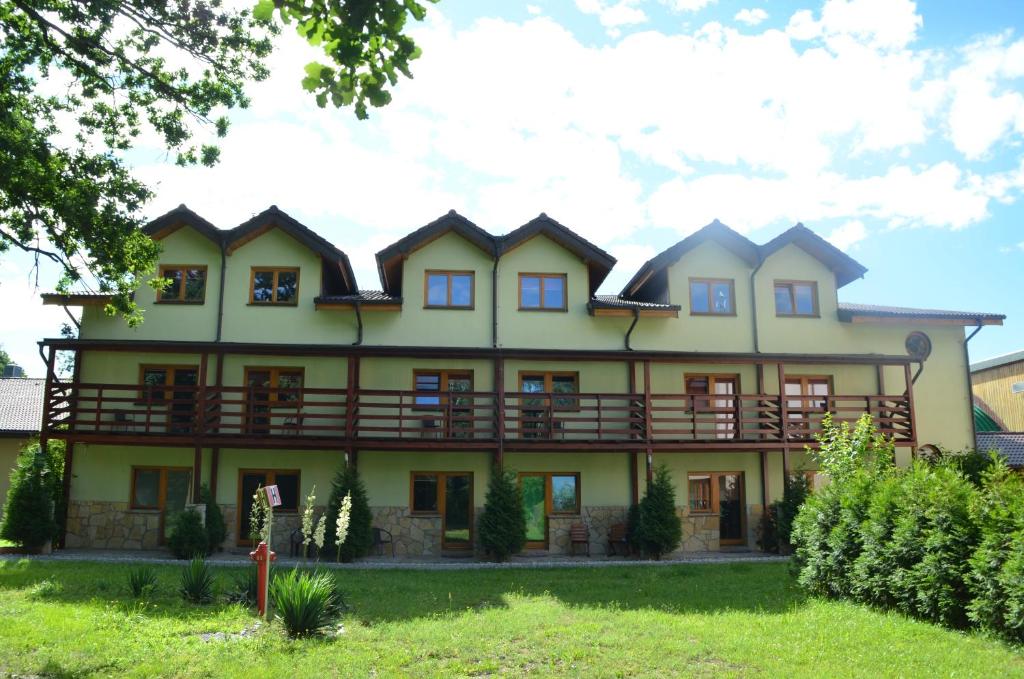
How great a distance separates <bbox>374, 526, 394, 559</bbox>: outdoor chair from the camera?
1764cm

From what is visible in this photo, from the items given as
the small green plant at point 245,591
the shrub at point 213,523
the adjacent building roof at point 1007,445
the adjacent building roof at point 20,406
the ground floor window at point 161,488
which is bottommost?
the small green plant at point 245,591

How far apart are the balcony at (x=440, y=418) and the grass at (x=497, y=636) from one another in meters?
4.99

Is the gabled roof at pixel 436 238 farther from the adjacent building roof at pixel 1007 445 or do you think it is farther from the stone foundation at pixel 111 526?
the adjacent building roof at pixel 1007 445

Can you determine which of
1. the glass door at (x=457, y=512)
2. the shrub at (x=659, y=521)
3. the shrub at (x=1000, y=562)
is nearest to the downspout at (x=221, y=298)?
the glass door at (x=457, y=512)

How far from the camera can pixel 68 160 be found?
1265cm

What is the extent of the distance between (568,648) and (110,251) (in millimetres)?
10695

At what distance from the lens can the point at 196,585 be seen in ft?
36.3

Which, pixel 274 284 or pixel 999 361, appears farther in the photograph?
pixel 999 361

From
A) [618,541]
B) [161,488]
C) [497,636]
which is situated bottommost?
[497,636]

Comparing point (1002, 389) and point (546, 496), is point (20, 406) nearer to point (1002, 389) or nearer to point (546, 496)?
point (546, 496)

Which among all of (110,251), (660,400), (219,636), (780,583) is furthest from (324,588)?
(660,400)

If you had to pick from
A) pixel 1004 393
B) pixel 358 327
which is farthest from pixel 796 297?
pixel 1004 393

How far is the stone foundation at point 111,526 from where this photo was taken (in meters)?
18.0

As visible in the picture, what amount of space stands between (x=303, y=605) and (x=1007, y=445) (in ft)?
76.8
